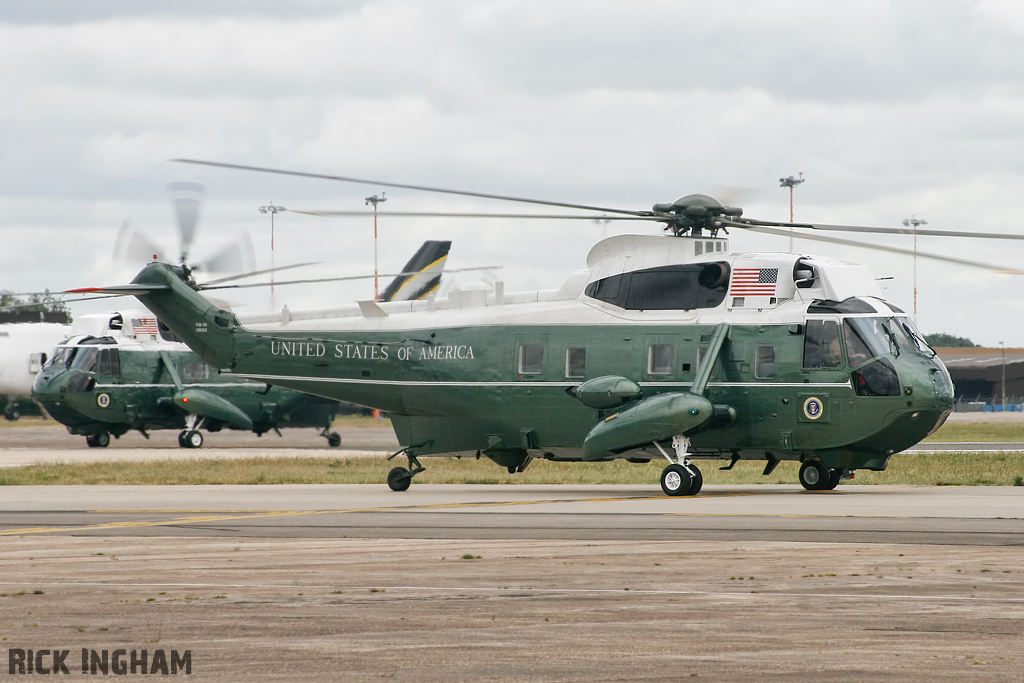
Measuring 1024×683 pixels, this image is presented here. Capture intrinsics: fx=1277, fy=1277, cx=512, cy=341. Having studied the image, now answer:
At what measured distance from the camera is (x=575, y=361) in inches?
968

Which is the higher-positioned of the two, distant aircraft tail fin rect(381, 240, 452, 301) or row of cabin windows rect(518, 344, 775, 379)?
distant aircraft tail fin rect(381, 240, 452, 301)

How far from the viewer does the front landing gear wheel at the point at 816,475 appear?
952 inches

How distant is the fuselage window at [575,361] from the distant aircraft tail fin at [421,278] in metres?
23.2

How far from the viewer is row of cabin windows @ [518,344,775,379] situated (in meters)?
23.0

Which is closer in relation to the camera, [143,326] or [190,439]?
[143,326]

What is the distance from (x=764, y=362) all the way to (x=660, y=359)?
195 centimetres

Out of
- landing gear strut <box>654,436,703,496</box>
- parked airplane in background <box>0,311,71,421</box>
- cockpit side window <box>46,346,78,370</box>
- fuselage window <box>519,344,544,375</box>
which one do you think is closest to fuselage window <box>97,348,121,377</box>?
cockpit side window <box>46,346,78,370</box>

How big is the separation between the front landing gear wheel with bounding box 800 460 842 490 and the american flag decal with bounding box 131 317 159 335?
97.7ft

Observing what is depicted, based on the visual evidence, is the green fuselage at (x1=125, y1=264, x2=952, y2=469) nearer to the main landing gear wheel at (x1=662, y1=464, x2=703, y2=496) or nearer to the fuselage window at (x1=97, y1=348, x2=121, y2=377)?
the main landing gear wheel at (x1=662, y1=464, x2=703, y2=496)

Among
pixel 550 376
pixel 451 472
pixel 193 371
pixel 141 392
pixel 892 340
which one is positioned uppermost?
pixel 892 340

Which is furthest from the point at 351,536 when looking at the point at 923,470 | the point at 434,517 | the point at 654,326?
the point at 923,470

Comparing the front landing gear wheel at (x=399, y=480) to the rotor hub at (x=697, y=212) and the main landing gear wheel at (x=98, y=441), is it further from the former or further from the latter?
the main landing gear wheel at (x=98, y=441)

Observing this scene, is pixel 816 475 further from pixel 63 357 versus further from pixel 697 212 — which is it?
pixel 63 357

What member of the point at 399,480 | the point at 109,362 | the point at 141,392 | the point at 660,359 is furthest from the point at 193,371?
the point at 660,359
